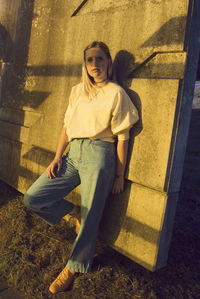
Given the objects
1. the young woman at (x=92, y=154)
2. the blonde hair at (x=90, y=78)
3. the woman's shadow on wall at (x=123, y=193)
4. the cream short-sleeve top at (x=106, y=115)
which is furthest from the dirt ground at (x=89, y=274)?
the blonde hair at (x=90, y=78)

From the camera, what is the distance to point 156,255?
9.75ft

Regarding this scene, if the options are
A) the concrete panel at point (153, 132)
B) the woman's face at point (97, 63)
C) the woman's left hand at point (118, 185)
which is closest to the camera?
the concrete panel at point (153, 132)

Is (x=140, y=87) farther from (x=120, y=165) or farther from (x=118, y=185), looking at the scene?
(x=118, y=185)

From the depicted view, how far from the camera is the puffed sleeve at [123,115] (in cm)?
299

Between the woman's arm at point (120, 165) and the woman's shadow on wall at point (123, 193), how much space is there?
0.08 m

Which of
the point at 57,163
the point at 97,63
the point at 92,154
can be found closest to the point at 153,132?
the point at 92,154

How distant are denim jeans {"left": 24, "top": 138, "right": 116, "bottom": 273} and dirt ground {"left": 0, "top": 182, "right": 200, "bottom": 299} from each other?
24 cm

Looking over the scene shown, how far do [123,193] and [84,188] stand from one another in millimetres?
422

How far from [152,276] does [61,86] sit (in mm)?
2441

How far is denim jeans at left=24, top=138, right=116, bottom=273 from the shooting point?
10.1 feet

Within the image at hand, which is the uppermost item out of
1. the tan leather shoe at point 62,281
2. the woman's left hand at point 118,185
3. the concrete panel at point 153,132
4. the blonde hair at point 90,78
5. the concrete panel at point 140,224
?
the blonde hair at point 90,78

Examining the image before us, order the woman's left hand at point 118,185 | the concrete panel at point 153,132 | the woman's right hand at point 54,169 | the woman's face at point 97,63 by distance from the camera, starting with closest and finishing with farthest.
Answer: the concrete panel at point 153,132
the woman's face at point 97,63
the woman's left hand at point 118,185
the woman's right hand at point 54,169

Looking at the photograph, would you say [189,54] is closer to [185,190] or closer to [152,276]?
[152,276]

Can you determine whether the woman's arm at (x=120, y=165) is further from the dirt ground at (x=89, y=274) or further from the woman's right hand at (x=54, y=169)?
the dirt ground at (x=89, y=274)
